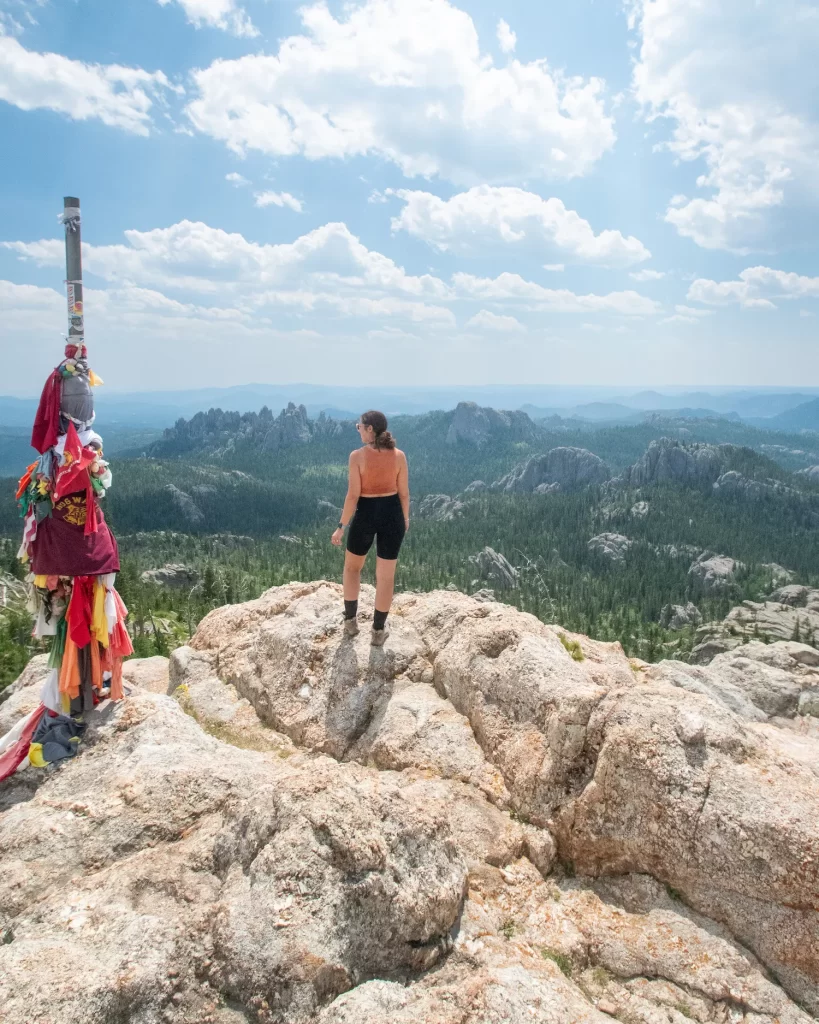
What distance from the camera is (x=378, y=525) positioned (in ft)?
32.6

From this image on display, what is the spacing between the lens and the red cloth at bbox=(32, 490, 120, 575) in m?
7.66

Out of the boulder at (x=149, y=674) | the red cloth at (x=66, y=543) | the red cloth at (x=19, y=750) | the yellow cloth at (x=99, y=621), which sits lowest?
the boulder at (x=149, y=674)

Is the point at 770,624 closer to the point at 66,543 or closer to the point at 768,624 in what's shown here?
the point at 768,624

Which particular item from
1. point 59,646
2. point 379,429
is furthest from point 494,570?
point 59,646

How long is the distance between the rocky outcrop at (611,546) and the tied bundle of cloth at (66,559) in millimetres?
161335

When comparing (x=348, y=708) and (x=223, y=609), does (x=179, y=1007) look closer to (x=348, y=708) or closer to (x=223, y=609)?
(x=348, y=708)

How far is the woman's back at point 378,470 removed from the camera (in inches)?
374

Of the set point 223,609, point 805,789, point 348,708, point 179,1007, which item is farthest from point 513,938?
point 223,609

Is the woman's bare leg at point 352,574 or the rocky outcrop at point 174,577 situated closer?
the woman's bare leg at point 352,574

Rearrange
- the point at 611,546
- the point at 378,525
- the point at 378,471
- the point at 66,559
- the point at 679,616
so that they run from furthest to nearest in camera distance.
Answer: the point at 611,546 < the point at 679,616 < the point at 378,525 < the point at 378,471 < the point at 66,559

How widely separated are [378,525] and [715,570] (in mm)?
152070

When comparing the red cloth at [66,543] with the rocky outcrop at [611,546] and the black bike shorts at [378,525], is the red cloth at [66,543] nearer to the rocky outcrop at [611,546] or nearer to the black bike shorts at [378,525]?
the black bike shorts at [378,525]

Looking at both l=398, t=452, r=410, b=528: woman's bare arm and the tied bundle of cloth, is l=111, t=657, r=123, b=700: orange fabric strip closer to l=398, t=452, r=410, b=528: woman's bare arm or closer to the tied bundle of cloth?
the tied bundle of cloth

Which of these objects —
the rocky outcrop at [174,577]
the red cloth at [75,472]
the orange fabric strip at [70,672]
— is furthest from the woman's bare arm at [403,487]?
the rocky outcrop at [174,577]
